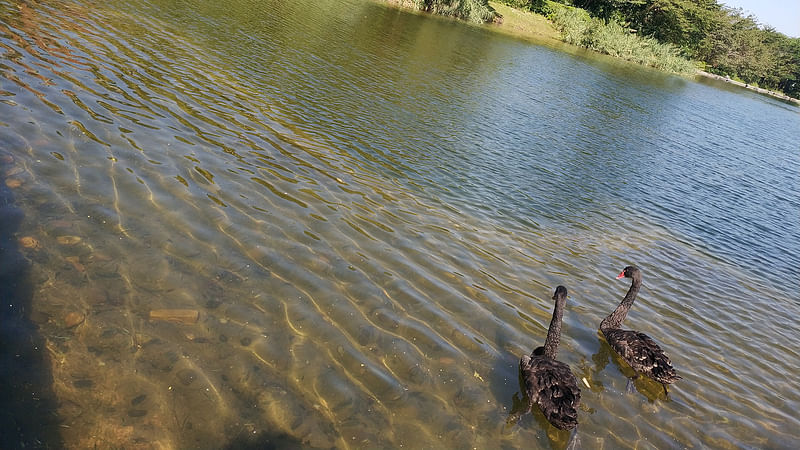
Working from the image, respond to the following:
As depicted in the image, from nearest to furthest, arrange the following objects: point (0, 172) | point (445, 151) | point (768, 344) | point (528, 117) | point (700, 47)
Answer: point (0, 172)
point (768, 344)
point (445, 151)
point (528, 117)
point (700, 47)

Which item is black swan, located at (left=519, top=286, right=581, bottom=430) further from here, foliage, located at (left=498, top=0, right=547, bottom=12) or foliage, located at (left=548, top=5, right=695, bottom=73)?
foliage, located at (left=498, top=0, right=547, bottom=12)

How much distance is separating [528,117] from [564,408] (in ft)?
62.7

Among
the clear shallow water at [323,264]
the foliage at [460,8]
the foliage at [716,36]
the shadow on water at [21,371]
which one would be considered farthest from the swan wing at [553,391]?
the foliage at [716,36]

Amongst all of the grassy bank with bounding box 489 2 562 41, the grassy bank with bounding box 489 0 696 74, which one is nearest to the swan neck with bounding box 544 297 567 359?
the grassy bank with bounding box 489 2 562 41

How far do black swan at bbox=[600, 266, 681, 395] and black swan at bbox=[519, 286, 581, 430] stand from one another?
59.7 inches

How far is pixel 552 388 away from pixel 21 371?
5944 millimetres

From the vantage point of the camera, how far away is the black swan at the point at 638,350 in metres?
7.14

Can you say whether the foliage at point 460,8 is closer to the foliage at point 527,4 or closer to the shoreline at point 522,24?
the shoreline at point 522,24

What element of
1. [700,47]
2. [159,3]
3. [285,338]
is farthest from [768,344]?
[700,47]

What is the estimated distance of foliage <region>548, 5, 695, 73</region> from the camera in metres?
72.8

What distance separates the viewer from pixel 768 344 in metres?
9.46

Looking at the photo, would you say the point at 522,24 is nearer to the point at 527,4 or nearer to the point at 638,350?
the point at 527,4

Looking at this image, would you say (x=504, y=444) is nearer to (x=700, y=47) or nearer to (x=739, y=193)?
(x=739, y=193)

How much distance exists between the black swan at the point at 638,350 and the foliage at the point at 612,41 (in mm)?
75167
